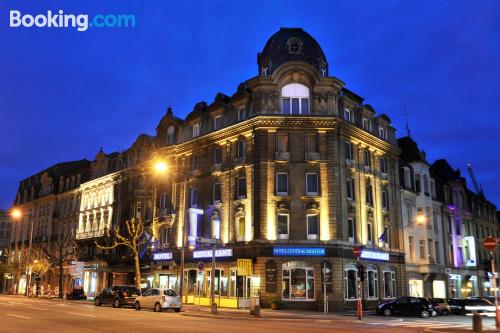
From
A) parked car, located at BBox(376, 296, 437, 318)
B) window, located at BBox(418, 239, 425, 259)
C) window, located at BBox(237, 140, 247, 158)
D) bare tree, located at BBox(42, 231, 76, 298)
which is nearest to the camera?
parked car, located at BBox(376, 296, 437, 318)

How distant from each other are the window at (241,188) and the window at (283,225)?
388cm

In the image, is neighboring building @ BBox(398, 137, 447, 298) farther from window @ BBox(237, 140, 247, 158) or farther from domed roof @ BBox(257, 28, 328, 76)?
window @ BBox(237, 140, 247, 158)

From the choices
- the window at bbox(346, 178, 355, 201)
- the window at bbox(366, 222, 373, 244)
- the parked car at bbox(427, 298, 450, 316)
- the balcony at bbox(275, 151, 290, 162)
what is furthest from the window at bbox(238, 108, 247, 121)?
the parked car at bbox(427, 298, 450, 316)

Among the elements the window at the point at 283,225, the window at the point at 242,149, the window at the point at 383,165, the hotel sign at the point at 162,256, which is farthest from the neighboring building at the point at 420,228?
the hotel sign at the point at 162,256

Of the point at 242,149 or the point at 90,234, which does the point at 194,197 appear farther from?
the point at 90,234

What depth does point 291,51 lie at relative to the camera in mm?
42625

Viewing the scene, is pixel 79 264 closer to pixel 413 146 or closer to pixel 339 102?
pixel 339 102

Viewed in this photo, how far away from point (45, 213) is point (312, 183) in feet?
170

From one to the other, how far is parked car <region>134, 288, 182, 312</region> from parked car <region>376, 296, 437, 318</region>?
14481mm

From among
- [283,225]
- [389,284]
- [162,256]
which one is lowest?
[389,284]

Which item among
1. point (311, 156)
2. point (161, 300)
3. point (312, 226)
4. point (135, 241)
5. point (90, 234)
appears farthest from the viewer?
point (90, 234)

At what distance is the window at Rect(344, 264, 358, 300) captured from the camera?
126 feet

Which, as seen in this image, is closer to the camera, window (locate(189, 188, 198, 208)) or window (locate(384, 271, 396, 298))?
window (locate(384, 271, 396, 298))

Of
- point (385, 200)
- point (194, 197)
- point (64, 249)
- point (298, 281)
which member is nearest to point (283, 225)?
point (298, 281)
